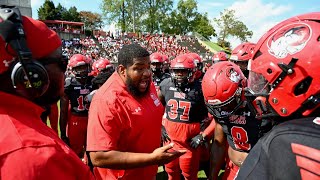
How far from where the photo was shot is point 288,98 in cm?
168

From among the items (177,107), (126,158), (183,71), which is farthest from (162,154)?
(183,71)

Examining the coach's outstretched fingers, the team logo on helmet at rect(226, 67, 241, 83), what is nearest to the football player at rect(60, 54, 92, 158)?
the team logo on helmet at rect(226, 67, 241, 83)

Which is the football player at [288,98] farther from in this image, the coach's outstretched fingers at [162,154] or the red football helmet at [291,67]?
the coach's outstretched fingers at [162,154]

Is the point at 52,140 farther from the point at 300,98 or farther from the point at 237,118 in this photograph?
the point at 237,118

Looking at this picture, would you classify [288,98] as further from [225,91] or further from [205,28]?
[205,28]

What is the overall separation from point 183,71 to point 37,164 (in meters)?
4.49

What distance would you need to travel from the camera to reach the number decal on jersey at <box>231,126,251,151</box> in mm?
3383

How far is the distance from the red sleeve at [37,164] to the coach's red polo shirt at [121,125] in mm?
1358

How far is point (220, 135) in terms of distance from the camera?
3.82 meters

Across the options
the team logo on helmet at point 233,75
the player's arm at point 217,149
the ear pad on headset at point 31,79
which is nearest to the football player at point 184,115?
the player's arm at point 217,149

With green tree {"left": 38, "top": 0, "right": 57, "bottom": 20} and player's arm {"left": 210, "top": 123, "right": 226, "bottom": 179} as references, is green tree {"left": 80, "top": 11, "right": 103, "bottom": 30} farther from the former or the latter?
player's arm {"left": 210, "top": 123, "right": 226, "bottom": 179}

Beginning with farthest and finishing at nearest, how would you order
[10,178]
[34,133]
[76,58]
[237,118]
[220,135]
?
1. [76,58]
2. [220,135]
3. [237,118]
4. [34,133]
5. [10,178]

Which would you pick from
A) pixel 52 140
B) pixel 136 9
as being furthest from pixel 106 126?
pixel 136 9

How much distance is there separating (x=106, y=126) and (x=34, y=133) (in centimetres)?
139
